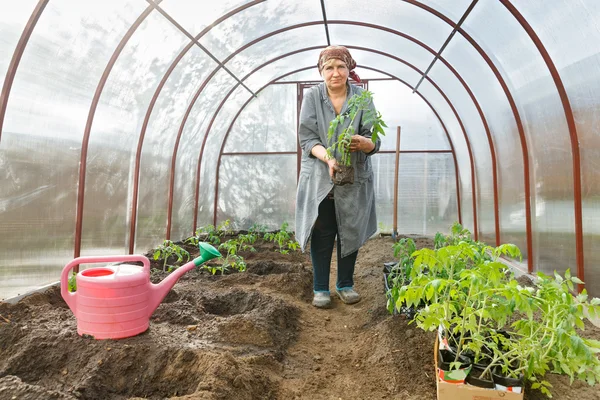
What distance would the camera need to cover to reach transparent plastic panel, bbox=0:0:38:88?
10.3 feet

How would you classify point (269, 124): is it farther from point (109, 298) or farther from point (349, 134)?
point (109, 298)

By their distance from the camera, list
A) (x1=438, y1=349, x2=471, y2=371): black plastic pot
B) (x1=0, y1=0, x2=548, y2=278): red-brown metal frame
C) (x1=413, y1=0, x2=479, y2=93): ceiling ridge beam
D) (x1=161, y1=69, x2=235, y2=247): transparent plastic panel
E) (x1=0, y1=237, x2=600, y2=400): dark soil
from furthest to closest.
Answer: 1. (x1=161, y1=69, x2=235, y2=247): transparent plastic panel
2. (x1=413, y1=0, x2=479, y2=93): ceiling ridge beam
3. (x1=0, y1=0, x2=548, y2=278): red-brown metal frame
4. (x1=0, y1=237, x2=600, y2=400): dark soil
5. (x1=438, y1=349, x2=471, y2=371): black plastic pot

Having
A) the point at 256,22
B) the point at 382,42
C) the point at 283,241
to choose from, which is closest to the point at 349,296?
the point at 283,241

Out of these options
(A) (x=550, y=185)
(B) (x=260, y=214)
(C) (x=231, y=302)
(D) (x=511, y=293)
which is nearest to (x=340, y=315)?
(C) (x=231, y=302)

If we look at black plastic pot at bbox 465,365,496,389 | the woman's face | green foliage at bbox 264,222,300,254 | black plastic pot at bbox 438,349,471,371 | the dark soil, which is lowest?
the dark soil

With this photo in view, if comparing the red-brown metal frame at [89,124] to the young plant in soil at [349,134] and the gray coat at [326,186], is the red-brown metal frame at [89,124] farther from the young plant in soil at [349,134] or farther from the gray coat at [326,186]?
the young plant in soil at [349,134]

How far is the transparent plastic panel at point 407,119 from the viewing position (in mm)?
8008

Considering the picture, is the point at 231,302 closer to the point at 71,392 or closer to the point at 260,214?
the point at 71,392

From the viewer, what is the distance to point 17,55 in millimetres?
3201

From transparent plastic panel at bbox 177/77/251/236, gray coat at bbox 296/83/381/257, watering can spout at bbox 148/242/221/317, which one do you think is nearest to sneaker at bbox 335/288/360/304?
gray coat at bbox 296/83/381/257

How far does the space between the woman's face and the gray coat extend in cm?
12

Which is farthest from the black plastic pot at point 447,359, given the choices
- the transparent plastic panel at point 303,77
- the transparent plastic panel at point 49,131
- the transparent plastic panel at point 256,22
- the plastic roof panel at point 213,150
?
the transparent plastic panel at point 303,77

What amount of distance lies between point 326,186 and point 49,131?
2.73 meters

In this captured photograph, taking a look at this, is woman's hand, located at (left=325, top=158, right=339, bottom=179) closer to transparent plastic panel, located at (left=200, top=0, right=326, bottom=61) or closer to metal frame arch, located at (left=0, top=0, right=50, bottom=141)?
metal frame arch, located at (left=0, top=0, right=50, bottom=141)
